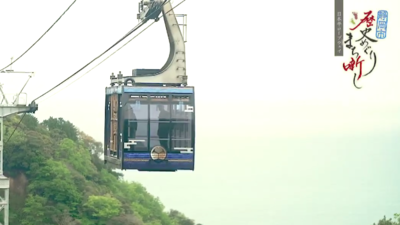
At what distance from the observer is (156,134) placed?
2320 cm

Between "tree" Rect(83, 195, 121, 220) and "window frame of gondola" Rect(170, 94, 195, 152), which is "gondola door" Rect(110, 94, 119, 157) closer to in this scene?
"window frame of gondola" Rect(170, 94, 195, 152)

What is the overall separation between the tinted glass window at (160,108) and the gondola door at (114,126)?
2.74 feet

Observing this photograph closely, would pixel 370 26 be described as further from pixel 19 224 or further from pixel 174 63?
pixel 19 224

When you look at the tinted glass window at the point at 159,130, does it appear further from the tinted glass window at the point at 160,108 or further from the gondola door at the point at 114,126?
the gondola door at the point at 114,126

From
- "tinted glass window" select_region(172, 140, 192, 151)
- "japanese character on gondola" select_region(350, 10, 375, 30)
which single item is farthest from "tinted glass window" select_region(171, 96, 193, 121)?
"japanese character on gondola" select_region(350, 10, 375, 30)

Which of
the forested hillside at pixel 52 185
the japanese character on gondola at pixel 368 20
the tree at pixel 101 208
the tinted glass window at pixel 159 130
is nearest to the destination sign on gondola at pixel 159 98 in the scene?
the tinted glass window at pixel 159 130

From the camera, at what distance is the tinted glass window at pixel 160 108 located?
76.2ft

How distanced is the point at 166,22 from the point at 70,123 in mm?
61568

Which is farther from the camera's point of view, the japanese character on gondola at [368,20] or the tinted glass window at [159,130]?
the japanese character on gondola at [368,20]

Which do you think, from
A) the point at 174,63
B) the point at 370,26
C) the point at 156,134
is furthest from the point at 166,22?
the point at 370,26

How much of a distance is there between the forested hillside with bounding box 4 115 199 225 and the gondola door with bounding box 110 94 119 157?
4138 cm

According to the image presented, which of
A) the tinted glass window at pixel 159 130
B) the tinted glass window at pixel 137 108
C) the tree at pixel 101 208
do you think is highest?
the tinted glass window at pixel 137 108

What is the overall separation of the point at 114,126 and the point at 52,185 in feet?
154

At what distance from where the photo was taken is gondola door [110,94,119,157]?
23833 mm
